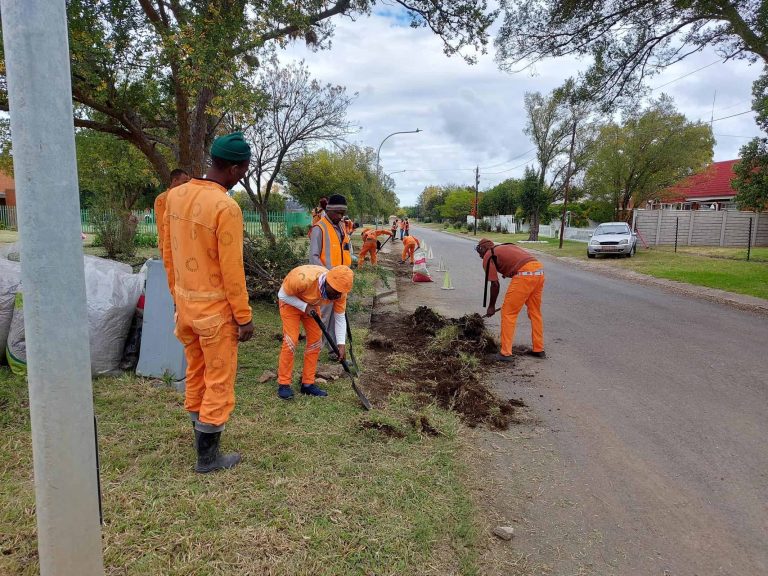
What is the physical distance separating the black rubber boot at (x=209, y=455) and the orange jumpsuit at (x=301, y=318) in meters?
1.29

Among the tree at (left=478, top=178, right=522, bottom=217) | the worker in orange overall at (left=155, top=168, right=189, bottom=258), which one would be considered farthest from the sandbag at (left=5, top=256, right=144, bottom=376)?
the tree at (left=478, top=178, right=522, bottom=217)

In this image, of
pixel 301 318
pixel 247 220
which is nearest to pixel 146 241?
pixel 247 220

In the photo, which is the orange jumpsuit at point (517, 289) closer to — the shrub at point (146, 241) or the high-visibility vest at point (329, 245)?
the high-visibility vest at point (329, 245)

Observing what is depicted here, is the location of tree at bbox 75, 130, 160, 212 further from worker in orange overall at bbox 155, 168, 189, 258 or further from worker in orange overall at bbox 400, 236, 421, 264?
worker in orange overall at bbox 400, 236, 421, 264

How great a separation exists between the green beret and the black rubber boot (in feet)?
5.32

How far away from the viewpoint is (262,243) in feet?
27.8

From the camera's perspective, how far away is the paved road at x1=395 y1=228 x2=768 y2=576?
267 centimetres

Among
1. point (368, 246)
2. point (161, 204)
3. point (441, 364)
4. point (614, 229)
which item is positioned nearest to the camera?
point (161, 204)

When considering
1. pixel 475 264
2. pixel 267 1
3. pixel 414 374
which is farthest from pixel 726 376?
pixel 475 264

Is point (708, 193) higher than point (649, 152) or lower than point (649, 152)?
lower

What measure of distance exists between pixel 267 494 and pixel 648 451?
9.02 ft

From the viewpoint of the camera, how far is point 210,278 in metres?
2.86

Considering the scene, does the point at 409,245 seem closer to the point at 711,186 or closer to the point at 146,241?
the point at 146,241

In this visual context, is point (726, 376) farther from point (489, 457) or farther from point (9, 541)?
point (9, 541)
